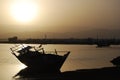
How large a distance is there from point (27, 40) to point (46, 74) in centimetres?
14993

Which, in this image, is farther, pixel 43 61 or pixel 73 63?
pixel 73 63

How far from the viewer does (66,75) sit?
33938mm

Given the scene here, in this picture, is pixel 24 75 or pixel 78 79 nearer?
pixel 78 79

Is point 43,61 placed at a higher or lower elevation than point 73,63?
higher

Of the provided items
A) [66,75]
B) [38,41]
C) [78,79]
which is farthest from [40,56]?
[38,41]

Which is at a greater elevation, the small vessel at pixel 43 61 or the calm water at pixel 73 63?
the small vessel at pixel 43 61

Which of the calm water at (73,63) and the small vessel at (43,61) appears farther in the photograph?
the calm water at (73,63)

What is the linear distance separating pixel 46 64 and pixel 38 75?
212 centimetres

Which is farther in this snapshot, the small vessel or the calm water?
the calm water

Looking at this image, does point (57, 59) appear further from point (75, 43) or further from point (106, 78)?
point (75, 43)

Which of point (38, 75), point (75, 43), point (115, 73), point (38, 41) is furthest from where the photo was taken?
point (75, 43)

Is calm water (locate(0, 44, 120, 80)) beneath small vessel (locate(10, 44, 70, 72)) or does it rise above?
beneath

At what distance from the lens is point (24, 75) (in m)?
37.5

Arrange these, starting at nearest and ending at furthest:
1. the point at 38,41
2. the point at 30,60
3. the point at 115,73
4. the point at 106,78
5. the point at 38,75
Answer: the point at 106,78, the point at 115,73, the point at 38,75, the point at 30,60, the point at 38,41
